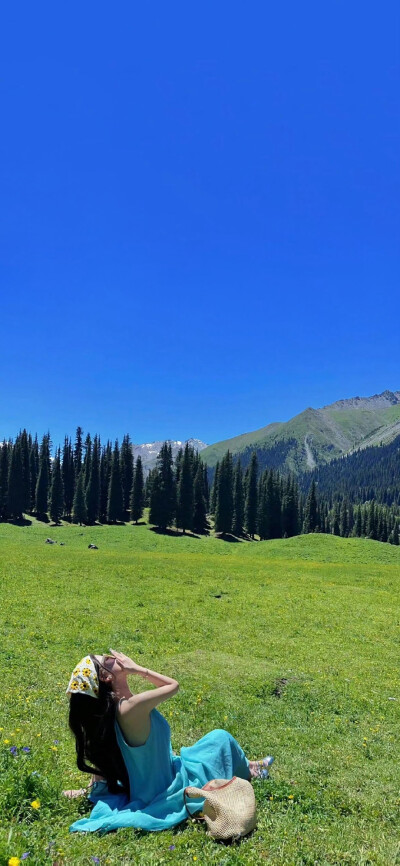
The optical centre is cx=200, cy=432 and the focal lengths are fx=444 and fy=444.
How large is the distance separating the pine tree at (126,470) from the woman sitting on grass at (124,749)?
3734 inches

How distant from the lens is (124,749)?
6.11 metres

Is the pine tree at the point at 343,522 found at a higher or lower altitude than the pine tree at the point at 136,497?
lower

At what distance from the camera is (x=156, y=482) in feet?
261

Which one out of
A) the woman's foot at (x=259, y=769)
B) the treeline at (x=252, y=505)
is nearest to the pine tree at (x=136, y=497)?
the treeline at (x=252, y=505)

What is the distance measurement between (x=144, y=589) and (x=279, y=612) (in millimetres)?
8230

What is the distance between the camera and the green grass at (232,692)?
558 cm

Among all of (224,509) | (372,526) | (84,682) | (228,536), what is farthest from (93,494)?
(84,682)

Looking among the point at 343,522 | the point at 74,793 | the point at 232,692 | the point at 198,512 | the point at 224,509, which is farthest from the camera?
the point at 343,522

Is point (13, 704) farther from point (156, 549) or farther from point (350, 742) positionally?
point (156, 549)

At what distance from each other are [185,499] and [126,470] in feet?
85.0

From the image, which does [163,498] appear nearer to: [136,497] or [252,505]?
[136,497]

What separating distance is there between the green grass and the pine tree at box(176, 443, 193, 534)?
49.1 m

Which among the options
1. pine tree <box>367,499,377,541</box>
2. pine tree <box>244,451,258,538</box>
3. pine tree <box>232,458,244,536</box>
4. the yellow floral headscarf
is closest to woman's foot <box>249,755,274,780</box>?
the yellow floral headscarf

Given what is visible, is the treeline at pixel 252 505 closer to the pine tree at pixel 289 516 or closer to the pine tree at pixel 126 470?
the pine tree at pixel 289 516
